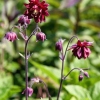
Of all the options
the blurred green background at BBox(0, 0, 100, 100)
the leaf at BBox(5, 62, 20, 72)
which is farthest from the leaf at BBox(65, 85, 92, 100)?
the leaf at BBox(5, 62, 20, 72)

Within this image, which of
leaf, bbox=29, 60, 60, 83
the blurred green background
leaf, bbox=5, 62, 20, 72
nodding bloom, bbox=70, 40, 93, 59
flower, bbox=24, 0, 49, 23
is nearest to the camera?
flower, bbox=24, 0, 49, 23

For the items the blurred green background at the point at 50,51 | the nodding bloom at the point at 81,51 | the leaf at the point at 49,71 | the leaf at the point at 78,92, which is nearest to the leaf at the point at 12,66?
the blurred green background at the point at 50,51

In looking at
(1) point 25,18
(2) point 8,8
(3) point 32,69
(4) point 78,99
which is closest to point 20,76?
(3) point 32,69

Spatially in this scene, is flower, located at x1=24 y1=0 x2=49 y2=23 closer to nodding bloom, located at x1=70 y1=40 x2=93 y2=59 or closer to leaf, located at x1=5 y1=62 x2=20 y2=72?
nodding bloom, located at x1=70 y1=40 x2=93 y2=59

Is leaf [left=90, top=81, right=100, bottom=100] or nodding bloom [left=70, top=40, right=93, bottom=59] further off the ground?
nodding bloom [left=70, top=40, right=93, bottom=59]

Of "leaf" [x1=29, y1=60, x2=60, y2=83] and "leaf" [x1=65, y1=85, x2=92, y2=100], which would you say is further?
"leaf" [x1=29, y1=60, x2=60, y2=83]

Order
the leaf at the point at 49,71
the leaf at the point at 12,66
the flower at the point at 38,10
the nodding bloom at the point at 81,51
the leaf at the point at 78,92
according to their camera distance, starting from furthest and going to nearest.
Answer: the leaf at the point at 12,66
the leaf at the point at 49,71
the leaf at the point at 78,92
the nodding bloom at the point at 81,51
the flower at the point at 38,10

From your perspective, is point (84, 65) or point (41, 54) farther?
point (41, 54)

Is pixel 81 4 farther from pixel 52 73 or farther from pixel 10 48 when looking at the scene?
pixel 52 73

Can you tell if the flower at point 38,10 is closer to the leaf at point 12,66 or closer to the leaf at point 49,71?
the leaf at point 49,71

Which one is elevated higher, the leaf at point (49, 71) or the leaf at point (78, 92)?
the leaf at point (49, 71)

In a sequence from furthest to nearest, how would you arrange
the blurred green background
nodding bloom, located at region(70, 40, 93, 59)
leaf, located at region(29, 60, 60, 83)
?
1. the blurred green background
2. leaf, located at region(29, 60, 60, 83)
3. nodding bloom, located at region(70, 40, 93, 59)
